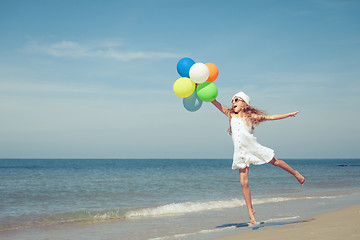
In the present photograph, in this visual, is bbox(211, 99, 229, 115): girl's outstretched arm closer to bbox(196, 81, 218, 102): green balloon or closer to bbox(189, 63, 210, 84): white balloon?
bbox(196, 81, 218, 102): green balloon

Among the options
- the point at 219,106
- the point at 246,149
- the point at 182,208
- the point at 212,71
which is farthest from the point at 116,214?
the point at 212,71

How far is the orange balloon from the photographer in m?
6.27

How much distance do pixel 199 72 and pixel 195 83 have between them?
1.25 feet

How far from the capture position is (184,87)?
6.06 meters

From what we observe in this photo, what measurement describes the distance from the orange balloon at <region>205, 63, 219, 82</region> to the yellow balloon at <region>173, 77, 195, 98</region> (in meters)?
0.36

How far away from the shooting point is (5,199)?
12852 mm

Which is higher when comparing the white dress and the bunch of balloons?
the bunch of balloons

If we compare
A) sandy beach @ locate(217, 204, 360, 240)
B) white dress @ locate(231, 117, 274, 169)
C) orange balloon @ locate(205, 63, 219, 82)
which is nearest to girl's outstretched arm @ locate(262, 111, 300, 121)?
white dress @ locate(231, 117, 274, 169)

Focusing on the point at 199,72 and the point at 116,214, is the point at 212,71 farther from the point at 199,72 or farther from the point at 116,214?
the point at 116,214

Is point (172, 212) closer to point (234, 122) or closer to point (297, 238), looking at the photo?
point (234, 122)

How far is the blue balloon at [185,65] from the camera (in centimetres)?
625

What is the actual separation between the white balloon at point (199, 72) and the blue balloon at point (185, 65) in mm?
197

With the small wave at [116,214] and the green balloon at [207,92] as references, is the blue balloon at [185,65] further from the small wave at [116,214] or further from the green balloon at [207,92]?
the small wave at [116,214]

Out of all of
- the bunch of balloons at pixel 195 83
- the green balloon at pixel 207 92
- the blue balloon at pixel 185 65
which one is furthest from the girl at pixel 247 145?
the blue balloon at pixel 185 65
